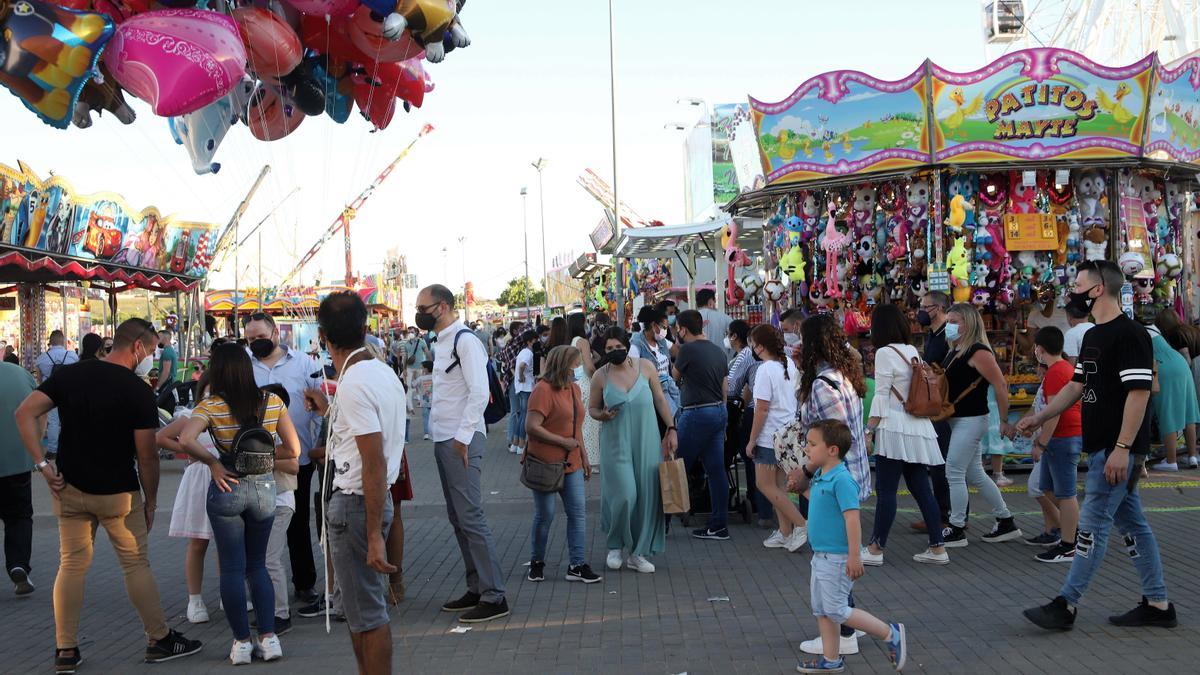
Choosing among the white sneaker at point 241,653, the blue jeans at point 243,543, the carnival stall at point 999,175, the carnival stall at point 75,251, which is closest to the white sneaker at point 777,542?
the blue jeans at point 243,543

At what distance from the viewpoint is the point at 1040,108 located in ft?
37.4

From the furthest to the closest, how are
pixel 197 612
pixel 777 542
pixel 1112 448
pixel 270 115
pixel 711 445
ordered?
1. pixel 270 115
2. pixel 711 445
3. pixel 777 542
4. pixel 197 612
5. pixel 1112 448

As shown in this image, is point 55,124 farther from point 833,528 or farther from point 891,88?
point 891,88

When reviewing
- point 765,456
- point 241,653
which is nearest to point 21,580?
point 241,653

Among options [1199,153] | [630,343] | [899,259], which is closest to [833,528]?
[630,343]

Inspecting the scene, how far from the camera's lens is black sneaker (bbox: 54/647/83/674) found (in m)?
5.37

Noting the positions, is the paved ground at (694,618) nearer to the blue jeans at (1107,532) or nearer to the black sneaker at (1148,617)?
the black sneaker at (1148,617)

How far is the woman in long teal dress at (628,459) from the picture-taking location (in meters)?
7.32

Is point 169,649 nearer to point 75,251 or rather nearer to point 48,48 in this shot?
point 48,48

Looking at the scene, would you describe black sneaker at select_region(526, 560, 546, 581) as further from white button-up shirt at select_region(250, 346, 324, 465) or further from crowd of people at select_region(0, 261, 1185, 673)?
white button-up shirt at select_region(250, 346, 324, 465)

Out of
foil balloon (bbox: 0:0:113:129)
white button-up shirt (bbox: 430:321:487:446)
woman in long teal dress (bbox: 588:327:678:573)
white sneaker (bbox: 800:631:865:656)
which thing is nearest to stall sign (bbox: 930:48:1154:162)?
woman in long teal dress (bbox: 588:327:678:573)

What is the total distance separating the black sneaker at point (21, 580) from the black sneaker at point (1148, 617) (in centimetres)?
691

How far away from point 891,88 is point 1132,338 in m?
6.99

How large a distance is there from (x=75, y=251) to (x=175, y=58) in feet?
40.7
